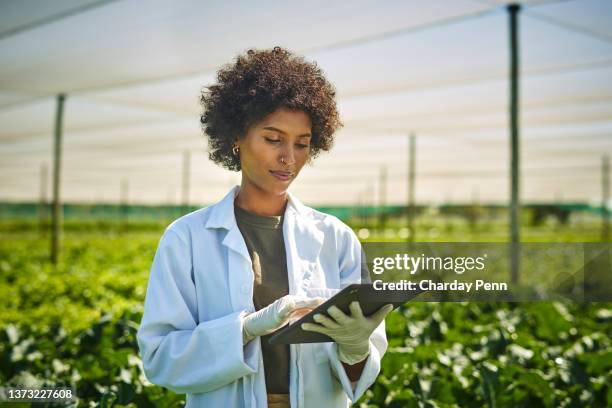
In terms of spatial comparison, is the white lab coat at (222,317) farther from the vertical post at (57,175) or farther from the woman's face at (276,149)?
the vertical post at (57,175)

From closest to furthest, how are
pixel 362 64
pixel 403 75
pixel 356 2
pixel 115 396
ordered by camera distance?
pixel 115 396
pixel 356 2
pixel 362 64
pixel 403 75

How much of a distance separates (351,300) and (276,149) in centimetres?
51

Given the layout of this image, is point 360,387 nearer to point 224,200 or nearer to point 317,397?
point 317,397

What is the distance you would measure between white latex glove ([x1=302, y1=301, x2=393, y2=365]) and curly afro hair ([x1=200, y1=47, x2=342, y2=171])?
24.4 inches

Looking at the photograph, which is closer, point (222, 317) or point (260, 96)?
point (222, 317)

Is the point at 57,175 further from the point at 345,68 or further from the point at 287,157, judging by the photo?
the point at 287,157

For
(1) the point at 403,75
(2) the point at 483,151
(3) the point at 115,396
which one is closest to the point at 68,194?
(2) the point at 483,151

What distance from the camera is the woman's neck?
1.80 metres

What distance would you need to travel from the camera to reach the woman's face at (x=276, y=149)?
5.63ft

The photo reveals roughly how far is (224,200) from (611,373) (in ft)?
7.02

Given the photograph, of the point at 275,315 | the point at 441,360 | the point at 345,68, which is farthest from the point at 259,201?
the point at 345,68

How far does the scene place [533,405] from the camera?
2.67 m

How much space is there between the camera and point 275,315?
1462 mm

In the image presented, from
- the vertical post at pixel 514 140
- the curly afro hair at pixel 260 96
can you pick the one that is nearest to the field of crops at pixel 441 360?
the vertical post at pixel 514 140
